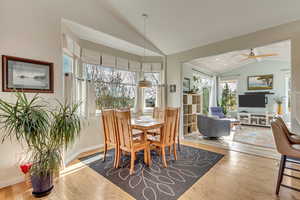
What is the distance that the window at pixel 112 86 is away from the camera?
3.84 metres

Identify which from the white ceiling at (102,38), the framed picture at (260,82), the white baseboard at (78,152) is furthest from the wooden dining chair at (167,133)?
the framed picture at (260,82)

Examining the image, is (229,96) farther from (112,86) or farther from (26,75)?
(26,75)

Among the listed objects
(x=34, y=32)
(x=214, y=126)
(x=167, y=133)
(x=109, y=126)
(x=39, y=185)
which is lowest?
(x=39, y=185)

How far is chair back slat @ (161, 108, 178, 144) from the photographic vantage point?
2746 millimetres

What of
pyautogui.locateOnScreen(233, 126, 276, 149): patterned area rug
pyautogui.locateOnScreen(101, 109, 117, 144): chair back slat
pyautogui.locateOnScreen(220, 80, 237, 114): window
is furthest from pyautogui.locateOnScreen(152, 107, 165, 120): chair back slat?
pyautogui.locateOnScreen(220, 80, 237, 114): window

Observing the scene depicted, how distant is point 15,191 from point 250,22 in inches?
191

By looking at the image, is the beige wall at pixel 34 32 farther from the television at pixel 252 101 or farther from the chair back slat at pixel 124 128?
the television at pixel 252 101

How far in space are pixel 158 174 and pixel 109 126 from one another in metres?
1.23

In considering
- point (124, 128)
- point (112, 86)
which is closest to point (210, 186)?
point (124, 128)

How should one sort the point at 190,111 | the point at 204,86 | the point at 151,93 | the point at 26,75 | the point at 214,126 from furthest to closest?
the point at 204,86
the point at 190,111
the point at 151,93
the point at 214,126
the point at 26,75

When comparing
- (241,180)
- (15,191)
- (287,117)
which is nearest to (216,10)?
(241,180)

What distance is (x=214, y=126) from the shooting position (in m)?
4.27

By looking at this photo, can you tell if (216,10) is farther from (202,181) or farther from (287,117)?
(287,117)

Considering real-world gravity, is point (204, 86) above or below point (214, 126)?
above
